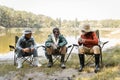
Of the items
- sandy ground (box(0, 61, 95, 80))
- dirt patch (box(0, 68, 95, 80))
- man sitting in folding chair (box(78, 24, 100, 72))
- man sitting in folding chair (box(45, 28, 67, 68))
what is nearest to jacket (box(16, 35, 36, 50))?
man sitting in folding chair (box(45, 28, 67, 68))

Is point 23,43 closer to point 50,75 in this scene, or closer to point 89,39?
point 50,75

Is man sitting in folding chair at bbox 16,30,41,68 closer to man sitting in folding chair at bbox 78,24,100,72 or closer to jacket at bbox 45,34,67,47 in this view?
jacket at bbox 45,34,67,47

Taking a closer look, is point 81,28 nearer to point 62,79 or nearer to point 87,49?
point 87,49

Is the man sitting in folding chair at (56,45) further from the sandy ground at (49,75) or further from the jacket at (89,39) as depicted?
the jacket at (89,39)

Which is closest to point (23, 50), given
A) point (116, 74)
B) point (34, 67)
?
point (34, 67)

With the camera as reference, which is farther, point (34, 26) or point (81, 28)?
point (34, 26)

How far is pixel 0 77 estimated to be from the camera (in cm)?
1209

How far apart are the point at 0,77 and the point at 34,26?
157m

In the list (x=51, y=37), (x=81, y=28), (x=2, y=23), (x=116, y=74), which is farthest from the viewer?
(x=2, y=23)

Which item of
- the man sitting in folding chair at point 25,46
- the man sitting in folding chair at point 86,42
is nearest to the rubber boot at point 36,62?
the man sitting in folding chair at point 25,46

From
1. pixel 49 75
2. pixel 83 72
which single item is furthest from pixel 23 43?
pixel 83 72

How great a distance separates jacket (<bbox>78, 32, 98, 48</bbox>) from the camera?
1212 centimetres

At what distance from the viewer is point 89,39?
12203mm

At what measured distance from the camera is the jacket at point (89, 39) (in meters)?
12.1
